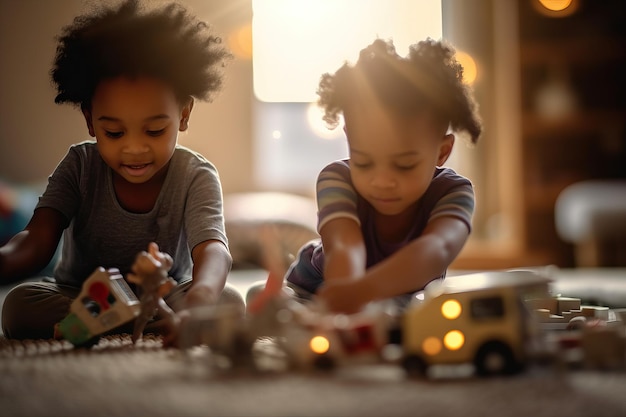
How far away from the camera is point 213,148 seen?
372 cm

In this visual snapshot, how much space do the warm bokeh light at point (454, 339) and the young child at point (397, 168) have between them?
0.47 feet

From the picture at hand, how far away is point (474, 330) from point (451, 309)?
27 millimetres

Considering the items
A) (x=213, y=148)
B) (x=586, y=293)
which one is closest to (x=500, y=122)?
(x=213, y=148)

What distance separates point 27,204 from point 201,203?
175cm

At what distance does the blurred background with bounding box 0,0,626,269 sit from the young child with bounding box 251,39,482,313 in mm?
1538

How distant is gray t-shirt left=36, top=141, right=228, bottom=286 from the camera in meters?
1.18

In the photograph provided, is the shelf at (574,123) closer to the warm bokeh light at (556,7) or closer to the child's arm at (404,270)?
the warm bokeh light at (556,7)

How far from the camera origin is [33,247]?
1.08m

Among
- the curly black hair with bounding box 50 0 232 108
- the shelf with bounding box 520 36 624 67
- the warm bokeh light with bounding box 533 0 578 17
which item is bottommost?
the curly black hair with bounding box 50 0 232 108

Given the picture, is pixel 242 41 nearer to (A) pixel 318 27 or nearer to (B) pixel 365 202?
(A) pixel 318 27

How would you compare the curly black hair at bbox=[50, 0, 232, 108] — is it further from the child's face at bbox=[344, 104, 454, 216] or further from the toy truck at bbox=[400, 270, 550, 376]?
the toy truck at bbox=[400, 270, 550, 376]

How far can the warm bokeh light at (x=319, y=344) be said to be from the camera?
71 centimetres

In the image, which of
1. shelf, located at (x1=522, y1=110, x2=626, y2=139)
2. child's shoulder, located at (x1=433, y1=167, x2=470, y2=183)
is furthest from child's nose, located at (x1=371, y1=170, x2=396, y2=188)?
shelf, located at (x1=522, y1=110, x2=626, y2=139)

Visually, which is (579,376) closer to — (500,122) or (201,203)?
(201,203)
